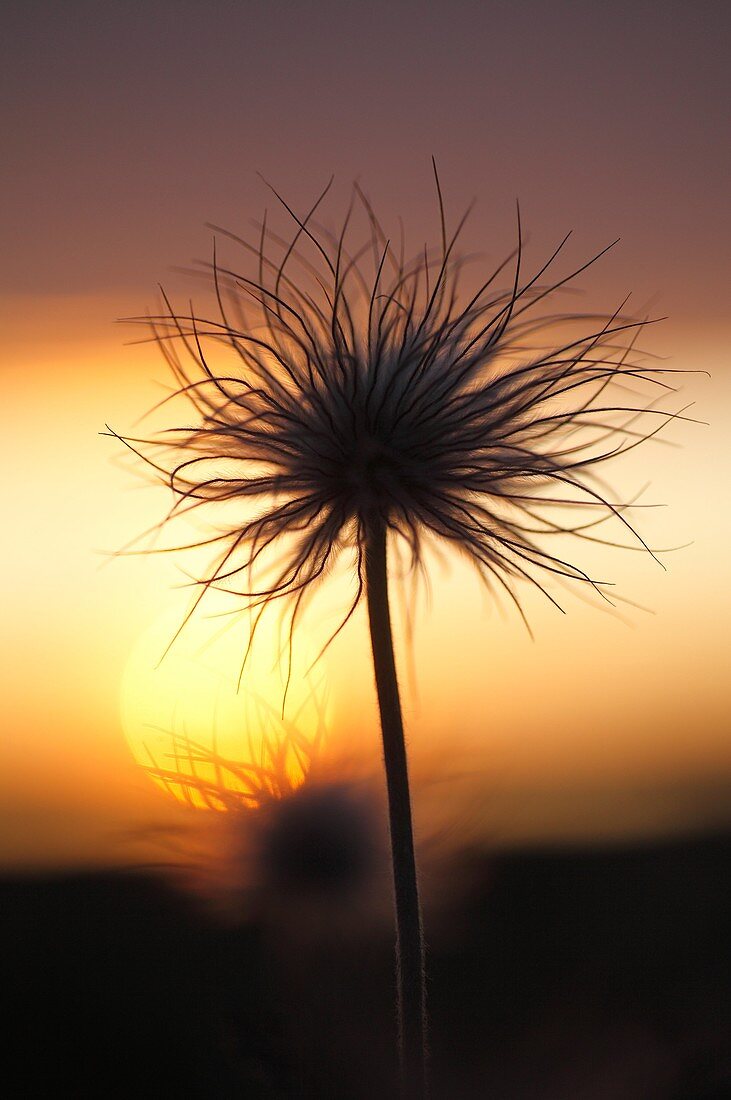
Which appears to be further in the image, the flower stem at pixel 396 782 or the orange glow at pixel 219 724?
the orange glow at pixel 219 724

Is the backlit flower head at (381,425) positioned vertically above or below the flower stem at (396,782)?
above

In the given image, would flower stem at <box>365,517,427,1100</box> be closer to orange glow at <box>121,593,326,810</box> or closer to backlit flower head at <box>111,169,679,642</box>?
backlit flower head at <box>111,169,679,642</box>

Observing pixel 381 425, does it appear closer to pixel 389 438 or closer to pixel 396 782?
pixel 389 438

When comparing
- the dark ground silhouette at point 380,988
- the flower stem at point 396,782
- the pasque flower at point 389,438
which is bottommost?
the dark ground silhouette at point 380,988

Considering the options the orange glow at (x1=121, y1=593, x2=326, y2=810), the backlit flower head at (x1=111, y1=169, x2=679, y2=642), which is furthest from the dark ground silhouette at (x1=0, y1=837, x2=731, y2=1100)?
the backlit flower head at (x1=111, y1=169, x2=679, y2=642)

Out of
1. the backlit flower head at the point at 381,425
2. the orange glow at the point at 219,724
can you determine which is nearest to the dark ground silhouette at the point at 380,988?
the orange glow at the point at 219,724

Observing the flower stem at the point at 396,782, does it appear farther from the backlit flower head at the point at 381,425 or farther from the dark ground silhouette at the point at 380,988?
the dark ground silhouette at the point at 380,988

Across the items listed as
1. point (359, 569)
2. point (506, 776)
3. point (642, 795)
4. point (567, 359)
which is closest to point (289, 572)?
point (359, 569)
